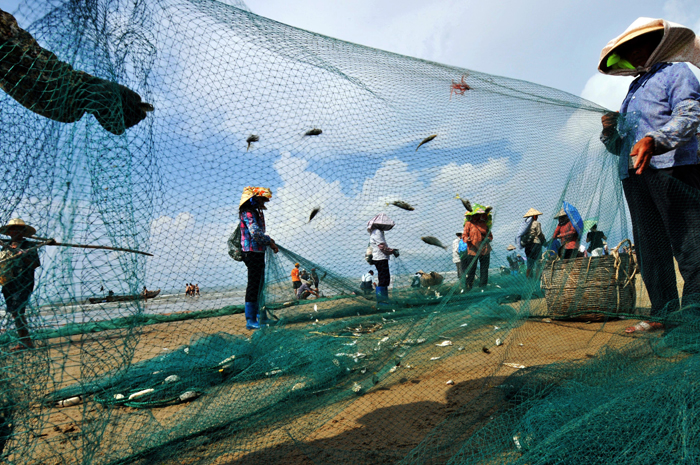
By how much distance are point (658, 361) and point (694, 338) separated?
324mm

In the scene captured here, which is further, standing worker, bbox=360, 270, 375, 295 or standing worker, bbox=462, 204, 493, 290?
standing worker, bbox=360, 270, 375, 295

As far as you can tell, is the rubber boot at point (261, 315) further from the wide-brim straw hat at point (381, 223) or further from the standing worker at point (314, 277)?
the wide-brim straw hat at point (381, 223)

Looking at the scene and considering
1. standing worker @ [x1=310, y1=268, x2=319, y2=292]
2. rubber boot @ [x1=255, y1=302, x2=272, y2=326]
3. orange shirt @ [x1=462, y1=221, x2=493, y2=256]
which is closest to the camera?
orange shirt @ [x1=462, y1=221, x2=493, y2=256]

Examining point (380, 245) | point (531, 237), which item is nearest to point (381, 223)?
point (380, 245)

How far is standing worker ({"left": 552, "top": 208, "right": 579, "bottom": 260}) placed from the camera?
324 cm

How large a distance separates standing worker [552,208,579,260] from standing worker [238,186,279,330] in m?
2.54

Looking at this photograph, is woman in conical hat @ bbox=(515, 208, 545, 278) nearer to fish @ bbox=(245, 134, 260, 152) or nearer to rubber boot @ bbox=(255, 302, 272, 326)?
fish @ bbox=(245, 134, 260, 152)

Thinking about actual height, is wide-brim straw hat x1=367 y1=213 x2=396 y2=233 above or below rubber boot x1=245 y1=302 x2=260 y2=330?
above

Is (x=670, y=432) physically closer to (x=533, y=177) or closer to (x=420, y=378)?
(x=420, y=378)

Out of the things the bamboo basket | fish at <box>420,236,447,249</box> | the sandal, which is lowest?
the sandal

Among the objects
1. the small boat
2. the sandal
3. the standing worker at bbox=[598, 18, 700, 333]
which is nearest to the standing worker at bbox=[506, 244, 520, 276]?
the standing worker at bbox=[598, 18, 700, 333]

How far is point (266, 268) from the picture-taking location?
4.52 metres

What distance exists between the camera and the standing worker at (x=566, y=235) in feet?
10.6

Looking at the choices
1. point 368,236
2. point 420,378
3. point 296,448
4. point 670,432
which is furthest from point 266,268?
point 670,432
